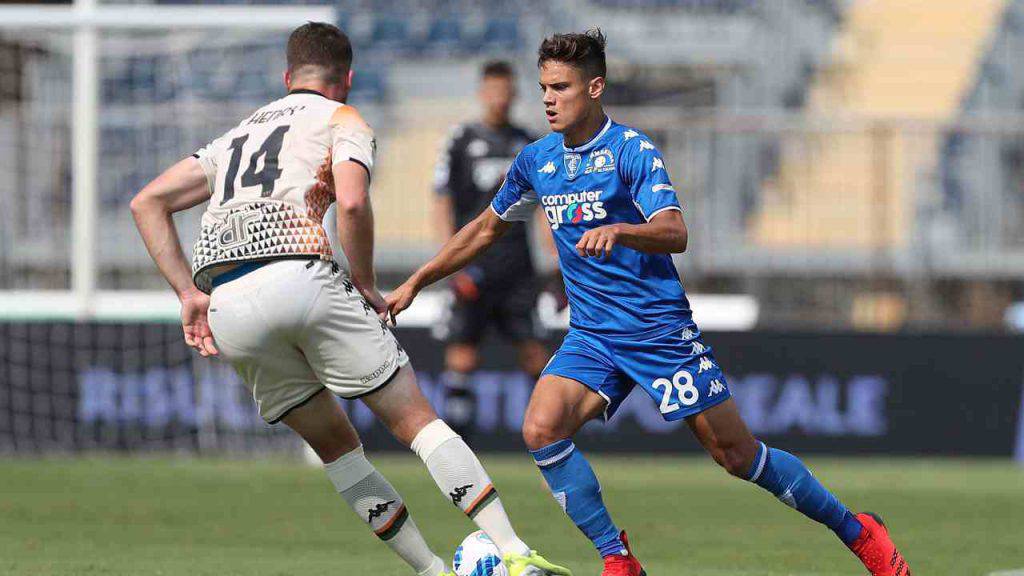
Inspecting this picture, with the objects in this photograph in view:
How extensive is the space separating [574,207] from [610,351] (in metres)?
0.54

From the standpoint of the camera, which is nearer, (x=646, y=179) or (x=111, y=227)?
(x=646, y=179)

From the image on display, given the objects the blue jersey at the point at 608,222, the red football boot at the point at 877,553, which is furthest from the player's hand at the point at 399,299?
the red football boot at the point at 877,553

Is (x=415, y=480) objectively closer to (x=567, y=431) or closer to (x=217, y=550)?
(x=217, y=550)

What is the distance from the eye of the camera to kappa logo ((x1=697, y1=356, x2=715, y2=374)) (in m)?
5.77

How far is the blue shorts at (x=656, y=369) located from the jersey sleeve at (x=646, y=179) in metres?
0.49

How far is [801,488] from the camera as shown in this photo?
19.1 feet

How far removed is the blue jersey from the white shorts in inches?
32.0

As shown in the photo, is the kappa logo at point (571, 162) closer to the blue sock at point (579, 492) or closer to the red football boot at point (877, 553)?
the blue sock at point (579, 492)

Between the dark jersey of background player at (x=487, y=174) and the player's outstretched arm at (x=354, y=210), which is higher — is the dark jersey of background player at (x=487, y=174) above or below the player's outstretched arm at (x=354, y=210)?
below

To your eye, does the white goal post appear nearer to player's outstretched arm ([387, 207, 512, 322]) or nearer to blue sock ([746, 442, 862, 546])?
player's outstretched arm ([387, 207, 512, 322])

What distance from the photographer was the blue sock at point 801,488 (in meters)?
5.83

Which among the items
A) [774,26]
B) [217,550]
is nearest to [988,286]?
[774,26]

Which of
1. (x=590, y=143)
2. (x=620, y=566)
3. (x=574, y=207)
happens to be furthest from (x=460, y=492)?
(x=590, y=143)

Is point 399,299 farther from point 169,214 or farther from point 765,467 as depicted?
point 765,467
